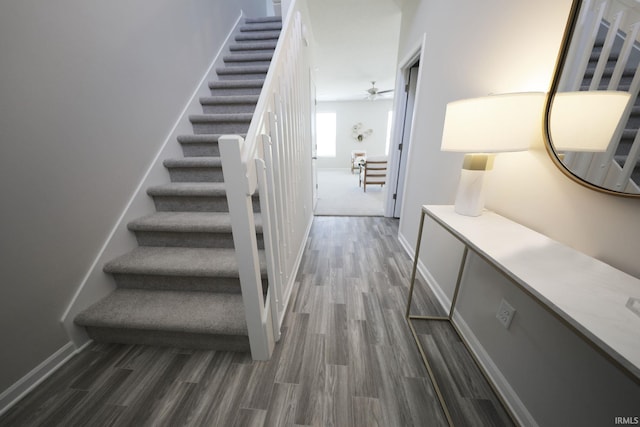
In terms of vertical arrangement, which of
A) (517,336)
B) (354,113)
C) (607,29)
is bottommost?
(517,336)

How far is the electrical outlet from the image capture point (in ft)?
3.34

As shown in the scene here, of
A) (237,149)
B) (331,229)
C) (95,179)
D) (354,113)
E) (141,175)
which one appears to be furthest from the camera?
(354,113)

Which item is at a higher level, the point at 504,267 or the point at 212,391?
the point at 504,267

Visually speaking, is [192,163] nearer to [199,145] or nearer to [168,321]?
[199,145]

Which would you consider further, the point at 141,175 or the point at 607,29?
the point at 141,175

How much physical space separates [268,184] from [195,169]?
3.42 feet

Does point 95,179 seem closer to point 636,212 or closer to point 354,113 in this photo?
point 636,212

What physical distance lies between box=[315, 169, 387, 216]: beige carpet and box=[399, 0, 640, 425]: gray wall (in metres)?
1.99

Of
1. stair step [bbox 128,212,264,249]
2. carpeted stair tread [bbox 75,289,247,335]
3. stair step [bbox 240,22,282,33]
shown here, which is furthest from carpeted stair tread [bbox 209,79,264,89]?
carpeted stair tread [bbox 75,289,247,335]

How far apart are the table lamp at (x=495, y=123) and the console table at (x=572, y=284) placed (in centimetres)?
36

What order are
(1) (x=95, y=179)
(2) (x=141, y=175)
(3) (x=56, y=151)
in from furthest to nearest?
1. (2) (x=141, y=175)
2. (1) (x=95, y=179)
3. (3) (x=56, y=151)

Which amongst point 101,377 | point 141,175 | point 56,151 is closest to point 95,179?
point 56,151

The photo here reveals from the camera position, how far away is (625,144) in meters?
0.65

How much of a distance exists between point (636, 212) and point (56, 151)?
7.74ft
